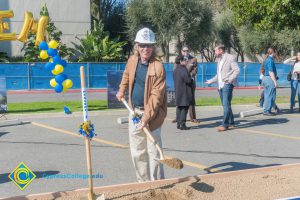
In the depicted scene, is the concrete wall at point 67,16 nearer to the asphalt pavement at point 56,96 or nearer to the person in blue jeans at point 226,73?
the asphalt pavement at point 56,96

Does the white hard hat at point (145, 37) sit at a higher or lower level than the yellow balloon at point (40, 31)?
lower

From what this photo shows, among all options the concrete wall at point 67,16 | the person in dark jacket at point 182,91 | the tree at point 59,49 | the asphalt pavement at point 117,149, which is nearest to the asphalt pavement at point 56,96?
the tree at point 59,49

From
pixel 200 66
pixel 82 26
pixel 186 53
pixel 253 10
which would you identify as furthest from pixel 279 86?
pixel 186 53

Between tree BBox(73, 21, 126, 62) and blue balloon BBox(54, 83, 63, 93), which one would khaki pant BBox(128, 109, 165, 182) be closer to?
blue balloon BBox(54, 83, 63, 93)

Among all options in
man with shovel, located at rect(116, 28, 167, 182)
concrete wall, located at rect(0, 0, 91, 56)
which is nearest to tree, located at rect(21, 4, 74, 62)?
concrete wall, located at rect(0, 0, 91, 56)

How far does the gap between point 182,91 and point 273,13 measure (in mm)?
4472

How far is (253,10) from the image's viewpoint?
1412 centimetres

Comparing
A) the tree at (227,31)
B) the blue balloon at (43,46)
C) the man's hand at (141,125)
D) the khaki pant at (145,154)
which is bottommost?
the khaki pant at (145,154)

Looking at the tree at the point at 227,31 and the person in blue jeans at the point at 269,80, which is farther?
the tree at the point at 227,31

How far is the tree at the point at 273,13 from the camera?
1216cm

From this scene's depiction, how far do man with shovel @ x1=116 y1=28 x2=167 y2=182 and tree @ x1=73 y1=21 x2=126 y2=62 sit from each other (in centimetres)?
2558

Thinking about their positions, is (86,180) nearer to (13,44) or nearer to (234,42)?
(13,44)

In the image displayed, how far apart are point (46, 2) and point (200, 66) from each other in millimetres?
11914

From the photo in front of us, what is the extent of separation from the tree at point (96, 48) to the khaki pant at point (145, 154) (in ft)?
84.1
